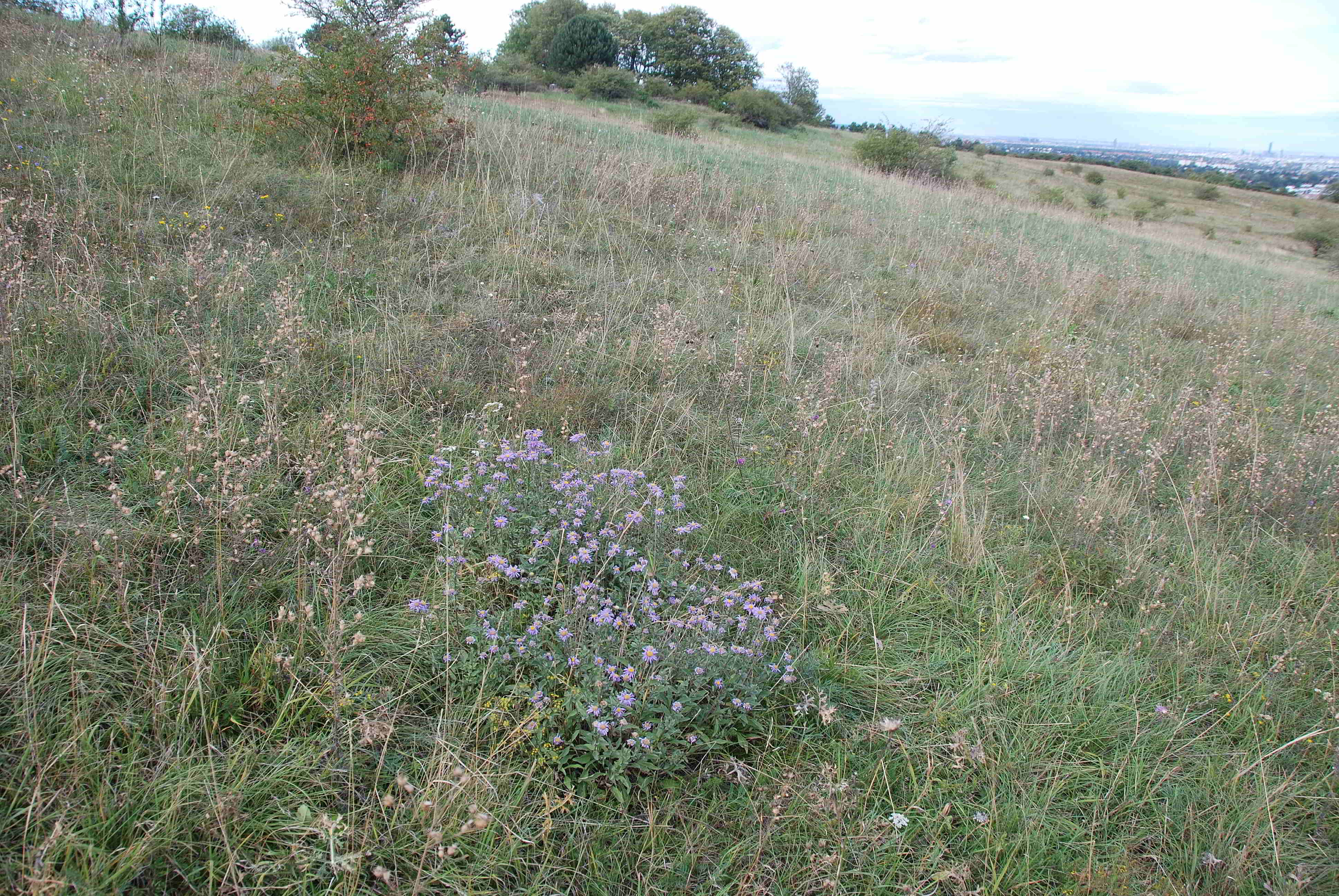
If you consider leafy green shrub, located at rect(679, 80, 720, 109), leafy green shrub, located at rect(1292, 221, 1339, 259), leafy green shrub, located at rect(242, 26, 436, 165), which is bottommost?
leafy green shrub, located at rect(242, 26, 436, 165)

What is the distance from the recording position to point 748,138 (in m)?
18.2

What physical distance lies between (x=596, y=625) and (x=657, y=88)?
30.9 m

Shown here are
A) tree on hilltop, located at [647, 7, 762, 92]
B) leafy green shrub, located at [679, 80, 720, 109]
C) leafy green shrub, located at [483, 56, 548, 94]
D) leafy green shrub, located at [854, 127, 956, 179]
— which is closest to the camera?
leafy green shrub, located at [854, 127, 956, 179]

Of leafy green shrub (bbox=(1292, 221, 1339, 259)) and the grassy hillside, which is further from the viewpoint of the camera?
leafy green shrub (bbox=(1292, 221, 1339, 259))

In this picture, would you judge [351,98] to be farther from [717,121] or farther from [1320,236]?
[1320,236]

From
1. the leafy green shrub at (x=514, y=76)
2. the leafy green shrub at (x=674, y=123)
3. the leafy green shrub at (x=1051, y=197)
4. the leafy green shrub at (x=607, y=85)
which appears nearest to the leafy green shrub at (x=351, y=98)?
A: the leafy green shrub at (x=674, y=123)

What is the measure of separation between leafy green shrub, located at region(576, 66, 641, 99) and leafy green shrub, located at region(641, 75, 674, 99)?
2.89 meters

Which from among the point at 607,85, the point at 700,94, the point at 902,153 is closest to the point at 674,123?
the point at 902,153

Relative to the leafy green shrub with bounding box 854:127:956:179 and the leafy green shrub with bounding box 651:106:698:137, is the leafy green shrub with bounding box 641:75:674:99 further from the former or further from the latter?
the leafy green shrub with bounding box 854:127:956:179

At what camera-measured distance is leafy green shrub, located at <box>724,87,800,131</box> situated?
25688 mm

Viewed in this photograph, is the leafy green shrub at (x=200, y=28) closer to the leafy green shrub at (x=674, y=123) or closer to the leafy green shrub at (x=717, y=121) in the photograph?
the leafy green shrub at (x=674, y=123)

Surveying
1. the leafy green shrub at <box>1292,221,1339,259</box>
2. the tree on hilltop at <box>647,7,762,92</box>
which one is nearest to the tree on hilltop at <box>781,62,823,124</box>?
the tree on hilltop at <box>647,7,762,92</box>

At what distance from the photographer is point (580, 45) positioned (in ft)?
99.9

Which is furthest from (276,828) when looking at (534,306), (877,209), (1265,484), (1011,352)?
(877,209)
